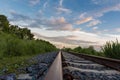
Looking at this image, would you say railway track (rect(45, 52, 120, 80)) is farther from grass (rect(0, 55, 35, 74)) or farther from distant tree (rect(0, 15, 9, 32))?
distant tree (rect(0, 15, 9, 32))

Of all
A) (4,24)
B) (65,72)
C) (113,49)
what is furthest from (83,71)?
(4,24)

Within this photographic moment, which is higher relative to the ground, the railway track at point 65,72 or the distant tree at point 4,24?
the distant tree at point 4,24

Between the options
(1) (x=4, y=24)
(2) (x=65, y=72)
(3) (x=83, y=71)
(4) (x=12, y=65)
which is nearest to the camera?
(2) (x=65, y=72)

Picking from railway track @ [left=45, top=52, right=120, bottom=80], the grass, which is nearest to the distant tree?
the grass

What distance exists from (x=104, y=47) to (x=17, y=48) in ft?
25.7

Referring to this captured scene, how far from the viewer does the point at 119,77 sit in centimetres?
380

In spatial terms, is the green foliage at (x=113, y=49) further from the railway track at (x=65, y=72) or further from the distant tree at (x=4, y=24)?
the distant tree at (x=4, y=24)

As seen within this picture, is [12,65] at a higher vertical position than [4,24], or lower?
lower

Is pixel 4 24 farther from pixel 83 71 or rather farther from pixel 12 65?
pixel 83 71

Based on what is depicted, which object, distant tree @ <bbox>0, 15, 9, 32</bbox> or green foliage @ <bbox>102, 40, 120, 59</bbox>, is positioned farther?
distant tree @ <bbox>0, 15, 9, 32</bbox>

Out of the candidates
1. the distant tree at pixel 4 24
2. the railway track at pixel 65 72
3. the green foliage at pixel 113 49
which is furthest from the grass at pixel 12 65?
the distant tree at pixel 4 24

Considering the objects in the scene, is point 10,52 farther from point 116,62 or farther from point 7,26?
point 7,26

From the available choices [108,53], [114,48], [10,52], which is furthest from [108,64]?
[10,52]

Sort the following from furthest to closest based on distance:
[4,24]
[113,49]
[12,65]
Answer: [4,24] < [113,49] < [12,65]
